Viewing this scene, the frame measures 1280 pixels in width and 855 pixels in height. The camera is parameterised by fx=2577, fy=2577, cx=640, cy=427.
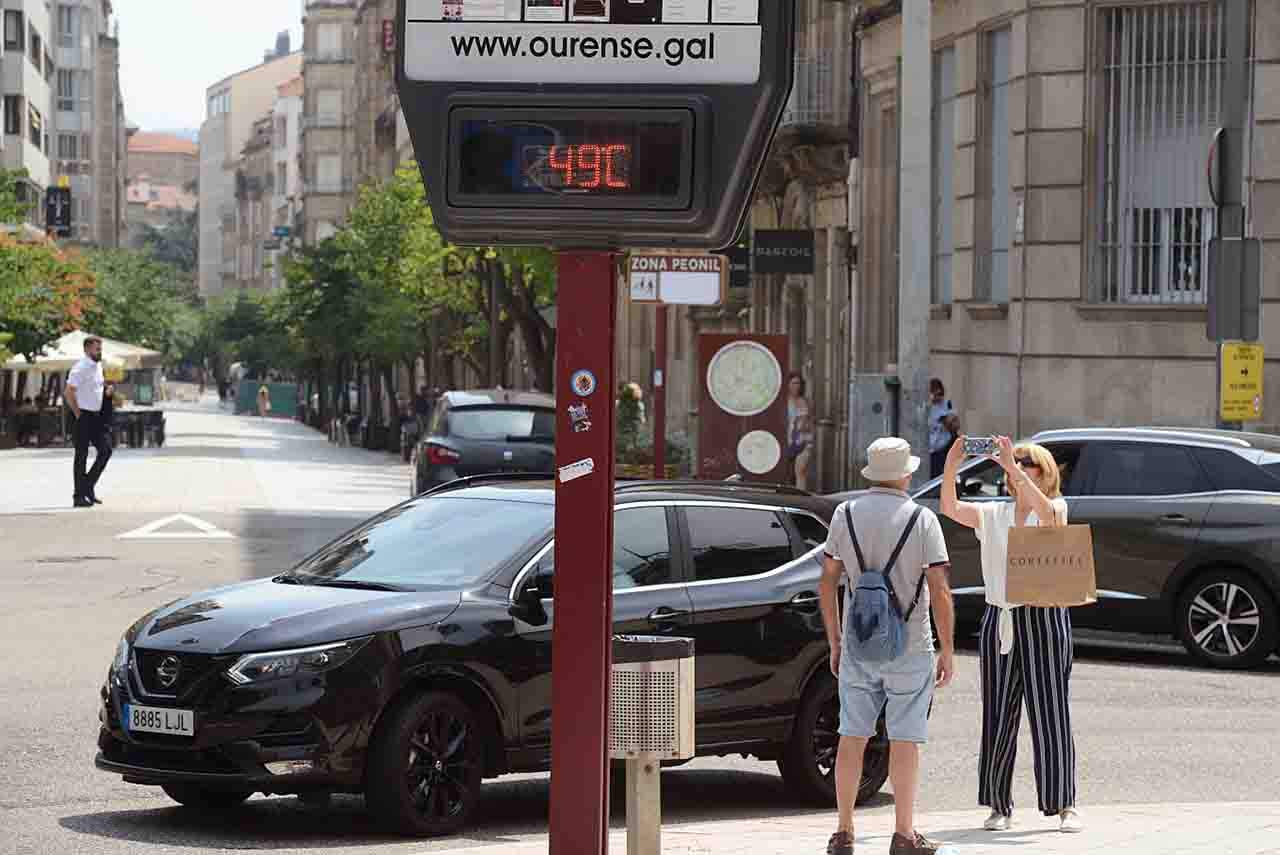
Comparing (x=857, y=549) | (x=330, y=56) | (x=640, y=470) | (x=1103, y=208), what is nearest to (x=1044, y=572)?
(x=857, y=549)

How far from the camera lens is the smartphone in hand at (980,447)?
9938 mm

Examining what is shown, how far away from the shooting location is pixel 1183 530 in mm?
17344

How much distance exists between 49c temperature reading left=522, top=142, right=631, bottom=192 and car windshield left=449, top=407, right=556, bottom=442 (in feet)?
69.4

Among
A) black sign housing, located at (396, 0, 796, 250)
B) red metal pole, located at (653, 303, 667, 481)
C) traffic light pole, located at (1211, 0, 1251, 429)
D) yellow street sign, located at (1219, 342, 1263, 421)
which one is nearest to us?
black sign housing, located at (396, 0, 796, 250)

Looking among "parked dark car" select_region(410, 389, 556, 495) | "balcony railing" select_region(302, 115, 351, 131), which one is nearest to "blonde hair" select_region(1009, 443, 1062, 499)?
"parked dark car" select_region(410, 389, 556, 495)

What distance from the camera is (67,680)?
15.4 metres

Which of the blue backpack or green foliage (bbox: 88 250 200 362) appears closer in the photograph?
the blue backpack

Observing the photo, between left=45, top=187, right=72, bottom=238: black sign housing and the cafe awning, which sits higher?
left=45, top=187, right=72, bottom=238: black sign housing

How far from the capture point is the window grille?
2742 cm

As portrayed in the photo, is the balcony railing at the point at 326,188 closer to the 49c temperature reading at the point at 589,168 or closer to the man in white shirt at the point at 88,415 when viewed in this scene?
the man in white shirt at the point at 88,415

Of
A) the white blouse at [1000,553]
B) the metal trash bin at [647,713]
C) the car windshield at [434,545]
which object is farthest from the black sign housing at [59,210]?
the metal trash bin at [647,713]

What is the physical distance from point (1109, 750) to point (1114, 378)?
48.3ft

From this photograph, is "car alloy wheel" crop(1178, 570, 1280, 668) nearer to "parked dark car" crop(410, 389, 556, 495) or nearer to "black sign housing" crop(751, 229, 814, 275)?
"parked dark car" crop(410, 389, 556, 495)

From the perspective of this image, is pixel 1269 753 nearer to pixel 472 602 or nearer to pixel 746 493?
pixel 746 493
